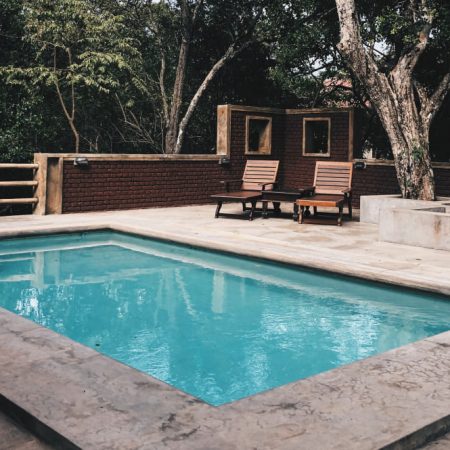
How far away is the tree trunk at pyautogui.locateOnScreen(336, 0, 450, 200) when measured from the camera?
412 inches

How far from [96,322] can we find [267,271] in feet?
8.03

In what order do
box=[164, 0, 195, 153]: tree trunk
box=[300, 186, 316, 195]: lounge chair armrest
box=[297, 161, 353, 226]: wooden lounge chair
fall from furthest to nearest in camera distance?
box=[164, 0, 195, 153]: tree trunk < box=[297, 161, 353, 226]: wooden lounge chair < box=[300, 186, 316, 195]: lounge chair armrest

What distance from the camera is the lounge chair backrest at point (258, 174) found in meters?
12.5

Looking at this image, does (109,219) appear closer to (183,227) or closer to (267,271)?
(183,227)

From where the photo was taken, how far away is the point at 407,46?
1128 cm

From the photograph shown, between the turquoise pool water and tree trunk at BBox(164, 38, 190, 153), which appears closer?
the turquoise pool water

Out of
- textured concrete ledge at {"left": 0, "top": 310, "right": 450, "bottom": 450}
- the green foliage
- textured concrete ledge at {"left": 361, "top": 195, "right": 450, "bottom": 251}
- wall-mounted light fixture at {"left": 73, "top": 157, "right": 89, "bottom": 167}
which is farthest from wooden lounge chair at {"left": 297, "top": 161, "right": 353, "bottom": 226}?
textured concrete ledge at {"left": 0, "top": 310, "right": 450, "bottom": 450}

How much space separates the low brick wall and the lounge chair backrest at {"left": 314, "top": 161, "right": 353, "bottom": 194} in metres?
3.10

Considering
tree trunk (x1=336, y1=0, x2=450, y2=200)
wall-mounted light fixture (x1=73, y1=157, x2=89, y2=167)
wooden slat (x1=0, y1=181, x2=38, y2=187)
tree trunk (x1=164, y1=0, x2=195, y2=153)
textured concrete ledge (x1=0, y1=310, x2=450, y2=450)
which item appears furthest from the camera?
tree trunk (x1=164, y1=0, x2=195, y2=153)

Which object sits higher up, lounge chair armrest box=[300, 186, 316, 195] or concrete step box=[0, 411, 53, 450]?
lounge chair armrest box=[300, 186, 316, 195]

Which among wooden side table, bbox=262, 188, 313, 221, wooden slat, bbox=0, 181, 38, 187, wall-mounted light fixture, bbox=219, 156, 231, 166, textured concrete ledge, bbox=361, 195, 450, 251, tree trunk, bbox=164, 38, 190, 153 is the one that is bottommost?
textured concrete ledge, bbox=361, 195, 450, 251

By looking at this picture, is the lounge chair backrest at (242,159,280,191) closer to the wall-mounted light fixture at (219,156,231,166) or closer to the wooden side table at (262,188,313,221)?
the wooden side table at (262,188,313,221)

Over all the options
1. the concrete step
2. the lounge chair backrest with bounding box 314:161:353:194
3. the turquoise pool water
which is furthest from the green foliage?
the concrete step

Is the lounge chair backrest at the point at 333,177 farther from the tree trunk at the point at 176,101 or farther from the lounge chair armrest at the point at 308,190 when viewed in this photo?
the tree trunk at the point at 176,101
